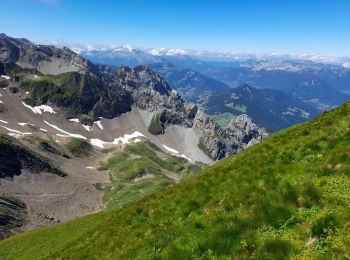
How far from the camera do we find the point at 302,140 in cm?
2825

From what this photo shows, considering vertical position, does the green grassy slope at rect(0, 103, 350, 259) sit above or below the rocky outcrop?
above

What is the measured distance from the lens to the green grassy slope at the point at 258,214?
15.5m

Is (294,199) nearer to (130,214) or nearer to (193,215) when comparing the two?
(193,215)

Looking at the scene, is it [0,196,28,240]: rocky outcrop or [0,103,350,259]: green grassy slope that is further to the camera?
[0,196,28,240]: rocky outcrop

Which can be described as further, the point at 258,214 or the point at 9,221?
the point at 9,221

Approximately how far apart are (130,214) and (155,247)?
379 inches

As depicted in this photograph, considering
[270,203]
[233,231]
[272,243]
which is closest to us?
[272,243]

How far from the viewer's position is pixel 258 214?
18.1m

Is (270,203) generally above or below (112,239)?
above

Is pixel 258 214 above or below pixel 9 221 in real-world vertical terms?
above

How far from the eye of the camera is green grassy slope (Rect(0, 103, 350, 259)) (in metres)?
15.5

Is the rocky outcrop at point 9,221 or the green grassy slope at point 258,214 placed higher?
the green grassy slope at point 258,214

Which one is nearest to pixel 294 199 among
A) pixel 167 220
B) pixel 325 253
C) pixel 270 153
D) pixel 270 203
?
pixel 270 203

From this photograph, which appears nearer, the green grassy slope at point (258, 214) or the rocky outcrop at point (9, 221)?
the green grassy slope at point (258, 214)
